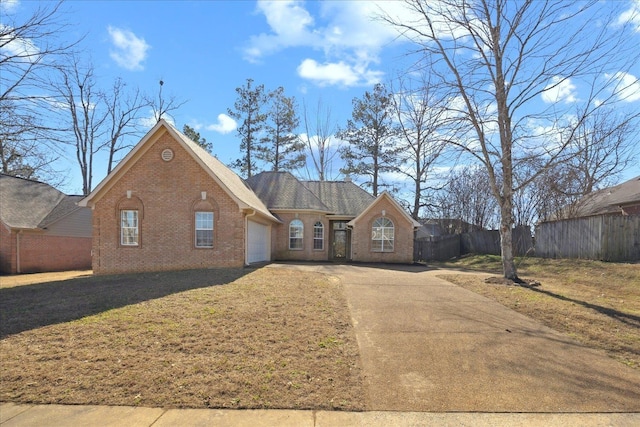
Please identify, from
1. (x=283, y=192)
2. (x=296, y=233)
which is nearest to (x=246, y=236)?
(x=296, y=233)

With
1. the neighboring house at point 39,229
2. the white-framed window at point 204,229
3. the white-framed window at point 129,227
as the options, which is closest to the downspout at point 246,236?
the white-framed window at point 204,229

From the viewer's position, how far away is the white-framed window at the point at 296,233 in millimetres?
24125

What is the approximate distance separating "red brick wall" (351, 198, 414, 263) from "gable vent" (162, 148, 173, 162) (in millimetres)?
11217

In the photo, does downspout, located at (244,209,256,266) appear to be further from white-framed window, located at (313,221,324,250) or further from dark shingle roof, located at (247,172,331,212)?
white-framed window, located at (313,221,324,250)

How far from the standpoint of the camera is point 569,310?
8742 mm

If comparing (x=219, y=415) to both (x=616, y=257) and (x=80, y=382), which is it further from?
(x=616, y=257)

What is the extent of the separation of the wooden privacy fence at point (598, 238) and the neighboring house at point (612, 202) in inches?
276

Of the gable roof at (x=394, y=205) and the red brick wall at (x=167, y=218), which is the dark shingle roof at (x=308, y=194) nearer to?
the gable roof at (x=394, y=205)

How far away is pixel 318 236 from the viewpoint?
2459 cm

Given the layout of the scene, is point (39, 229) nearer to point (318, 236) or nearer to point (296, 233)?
point (296, 233)

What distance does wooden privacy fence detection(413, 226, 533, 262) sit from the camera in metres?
27.6

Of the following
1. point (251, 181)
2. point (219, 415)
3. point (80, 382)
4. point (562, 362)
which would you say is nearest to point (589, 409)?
point (562, 362)

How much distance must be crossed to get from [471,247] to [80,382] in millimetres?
29295

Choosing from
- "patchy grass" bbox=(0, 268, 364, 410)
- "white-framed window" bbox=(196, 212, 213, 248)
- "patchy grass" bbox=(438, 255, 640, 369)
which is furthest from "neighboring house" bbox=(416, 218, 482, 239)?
"patchy grass" bbox=(0, 268, 364, 410)
